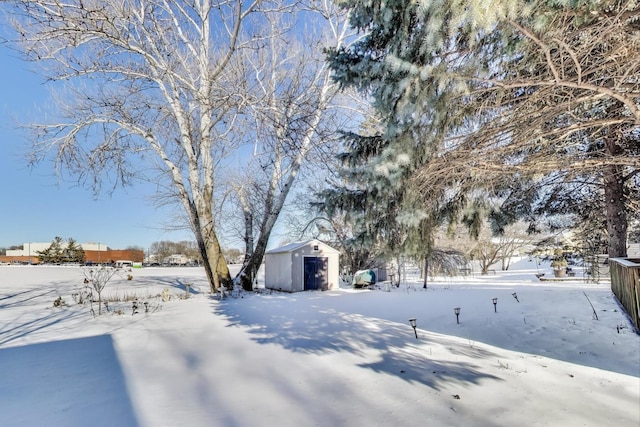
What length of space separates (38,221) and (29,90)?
648 inches

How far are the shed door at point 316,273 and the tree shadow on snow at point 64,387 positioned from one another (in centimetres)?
949

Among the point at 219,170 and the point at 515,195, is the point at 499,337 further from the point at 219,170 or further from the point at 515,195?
the point at 219,170

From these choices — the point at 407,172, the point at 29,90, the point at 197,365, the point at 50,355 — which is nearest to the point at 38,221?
the point at 29,90

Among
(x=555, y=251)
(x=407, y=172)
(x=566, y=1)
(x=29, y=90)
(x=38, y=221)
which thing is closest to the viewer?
(x=566, y=1)

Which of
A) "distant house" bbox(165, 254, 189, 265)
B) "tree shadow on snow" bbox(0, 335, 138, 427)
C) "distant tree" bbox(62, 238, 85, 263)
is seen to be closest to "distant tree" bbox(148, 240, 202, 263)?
"distant house" bbox(165, 254, 189, 265)

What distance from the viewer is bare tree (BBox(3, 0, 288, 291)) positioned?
24.5 feet

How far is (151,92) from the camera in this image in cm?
984

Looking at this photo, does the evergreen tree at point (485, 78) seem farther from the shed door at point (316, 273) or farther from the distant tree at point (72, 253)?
the distant tree at point (72, 253)

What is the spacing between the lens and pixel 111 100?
8898 mm

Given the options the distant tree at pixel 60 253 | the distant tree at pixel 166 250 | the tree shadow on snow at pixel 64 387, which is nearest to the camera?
the tree shadow on snow at pixel 64 387

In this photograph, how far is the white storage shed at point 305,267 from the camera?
557 inches

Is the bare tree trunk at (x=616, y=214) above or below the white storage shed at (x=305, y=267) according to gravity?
above

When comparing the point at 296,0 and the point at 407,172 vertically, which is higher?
the point at 296,0

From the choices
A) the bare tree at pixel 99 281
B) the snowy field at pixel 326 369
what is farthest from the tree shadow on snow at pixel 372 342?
the bare tree at pixel 99 281
